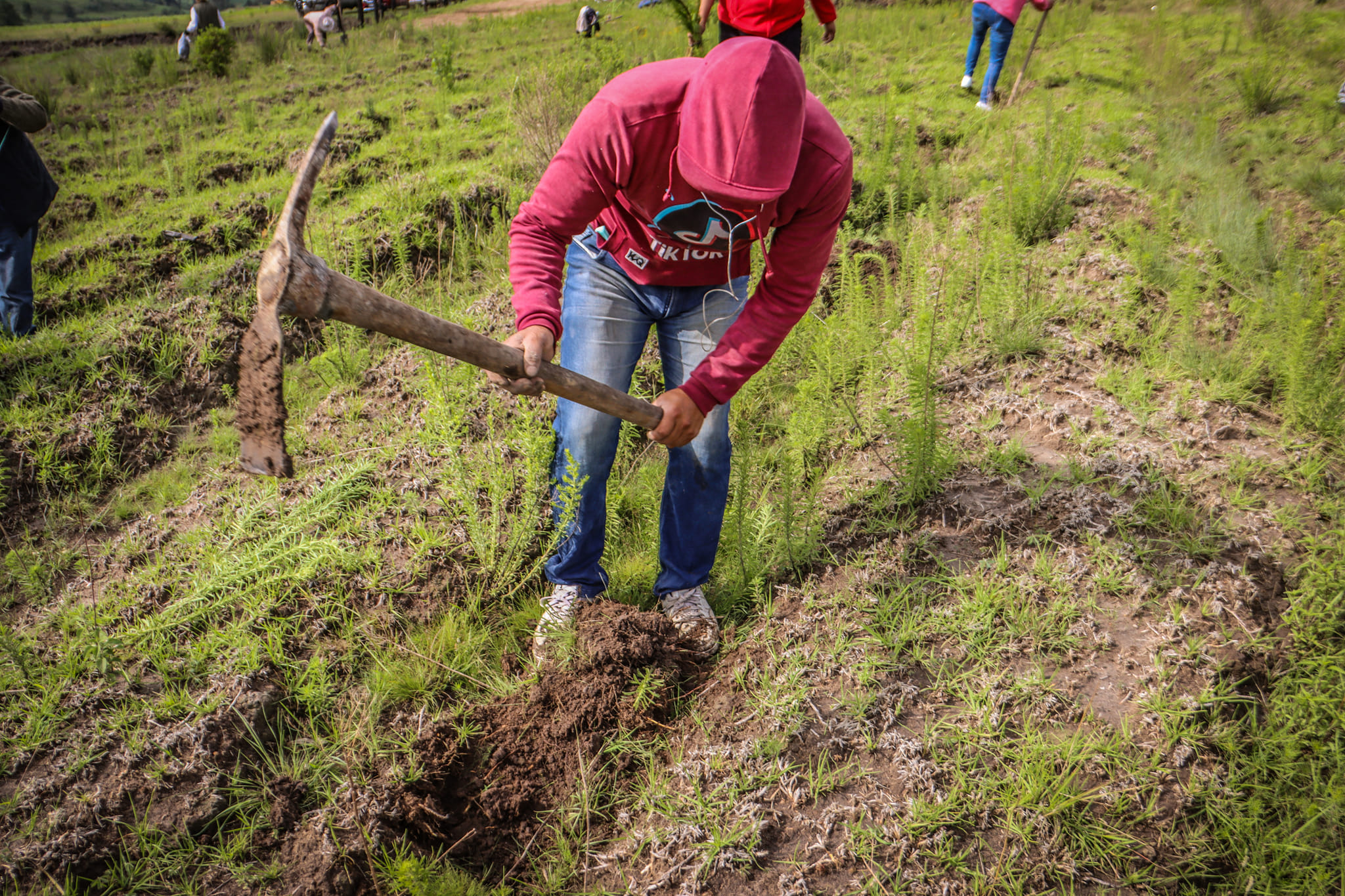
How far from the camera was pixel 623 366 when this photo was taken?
232cm

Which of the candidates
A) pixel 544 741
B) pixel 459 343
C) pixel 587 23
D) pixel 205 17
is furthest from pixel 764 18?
pixel 205 17

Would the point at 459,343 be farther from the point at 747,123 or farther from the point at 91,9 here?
the point at 91,9

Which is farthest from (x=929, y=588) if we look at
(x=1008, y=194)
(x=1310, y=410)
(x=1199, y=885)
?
(x=1008, y=194)

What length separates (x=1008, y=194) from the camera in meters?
4.16

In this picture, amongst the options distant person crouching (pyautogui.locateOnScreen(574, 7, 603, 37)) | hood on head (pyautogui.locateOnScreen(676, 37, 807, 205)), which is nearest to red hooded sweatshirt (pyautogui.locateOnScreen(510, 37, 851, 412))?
hood on head (pyautogui.locateOnScreen(676, 37, 807, 205))

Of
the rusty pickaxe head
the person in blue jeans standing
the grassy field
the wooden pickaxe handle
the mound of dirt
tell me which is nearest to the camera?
the rusty pickaxe head

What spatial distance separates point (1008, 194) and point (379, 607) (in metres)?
4.19

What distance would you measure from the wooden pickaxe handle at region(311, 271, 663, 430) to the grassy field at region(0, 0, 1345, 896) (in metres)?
0.51

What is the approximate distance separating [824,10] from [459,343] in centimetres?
555

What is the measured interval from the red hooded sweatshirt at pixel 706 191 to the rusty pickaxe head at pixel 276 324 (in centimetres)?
67

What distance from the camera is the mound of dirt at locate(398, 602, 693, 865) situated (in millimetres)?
2059

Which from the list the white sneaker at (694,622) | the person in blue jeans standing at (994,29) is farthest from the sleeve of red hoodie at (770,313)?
the person in blue jeans standing at (994,29)

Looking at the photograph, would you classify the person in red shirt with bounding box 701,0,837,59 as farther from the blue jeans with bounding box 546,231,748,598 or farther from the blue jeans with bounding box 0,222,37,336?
the blue jeans with bounding box 0,222,37,336

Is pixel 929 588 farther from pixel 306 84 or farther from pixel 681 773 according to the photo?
pixel 306 84
